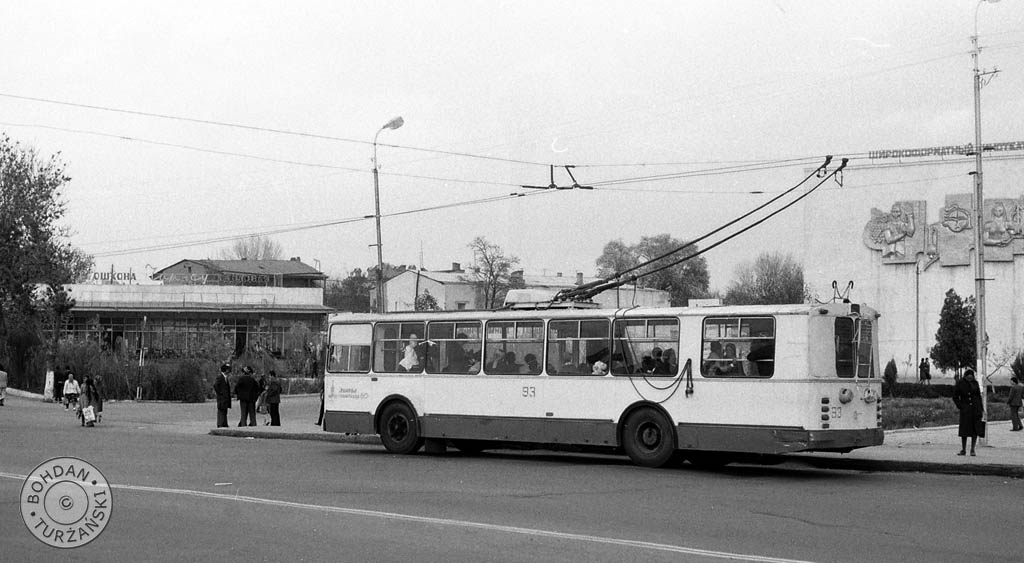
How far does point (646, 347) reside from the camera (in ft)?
64.5

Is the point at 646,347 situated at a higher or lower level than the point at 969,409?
higher

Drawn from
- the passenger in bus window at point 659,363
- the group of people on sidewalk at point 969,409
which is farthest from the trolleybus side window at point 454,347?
the group of people on sidewalk at point 969,409

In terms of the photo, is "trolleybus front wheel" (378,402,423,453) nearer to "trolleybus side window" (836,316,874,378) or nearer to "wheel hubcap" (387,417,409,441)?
"wheel hubcap" (387,417,409,441)

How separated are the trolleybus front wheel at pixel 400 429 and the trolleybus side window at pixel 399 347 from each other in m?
0.78

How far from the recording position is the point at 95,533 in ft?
34.6

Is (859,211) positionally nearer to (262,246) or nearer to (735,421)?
(735,421)

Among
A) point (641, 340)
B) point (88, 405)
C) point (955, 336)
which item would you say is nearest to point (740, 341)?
point (641, 340)

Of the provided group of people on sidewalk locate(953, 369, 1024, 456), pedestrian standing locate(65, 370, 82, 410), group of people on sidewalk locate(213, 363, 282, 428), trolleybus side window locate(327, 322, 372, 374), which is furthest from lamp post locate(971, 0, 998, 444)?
pedestrian standing locate(65, 370, 82, 410)

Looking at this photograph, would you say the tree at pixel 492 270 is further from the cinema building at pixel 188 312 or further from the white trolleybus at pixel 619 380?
the white trolleybus at pixel 619 380

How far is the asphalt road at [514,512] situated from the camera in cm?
987

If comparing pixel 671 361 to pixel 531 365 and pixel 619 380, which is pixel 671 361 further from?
pixel 531 365

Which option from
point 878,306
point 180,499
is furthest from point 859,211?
point 180,499

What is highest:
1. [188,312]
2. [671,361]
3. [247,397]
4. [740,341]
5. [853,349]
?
[188,312]

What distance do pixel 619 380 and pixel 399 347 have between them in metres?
5.23
